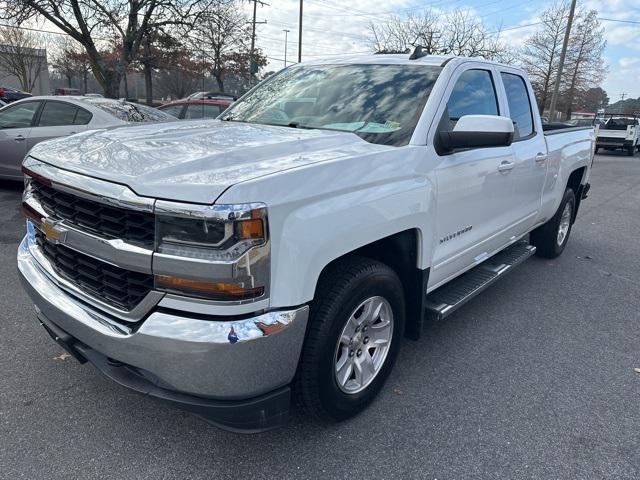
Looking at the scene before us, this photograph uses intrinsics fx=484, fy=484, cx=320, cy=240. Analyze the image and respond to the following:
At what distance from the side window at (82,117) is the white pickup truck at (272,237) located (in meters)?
4.53

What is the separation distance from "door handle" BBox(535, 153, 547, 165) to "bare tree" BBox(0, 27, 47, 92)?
43.9 meters

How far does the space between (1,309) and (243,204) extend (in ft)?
9.91

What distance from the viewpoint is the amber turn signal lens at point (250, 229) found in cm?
182

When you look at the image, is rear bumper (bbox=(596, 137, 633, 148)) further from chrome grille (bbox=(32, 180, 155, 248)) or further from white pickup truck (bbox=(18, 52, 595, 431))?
chrome grille (bbox=(32, 180, 155, 248))

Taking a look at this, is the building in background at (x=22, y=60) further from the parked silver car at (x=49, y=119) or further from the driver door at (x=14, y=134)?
the parked silver car at (x=49, y=119)

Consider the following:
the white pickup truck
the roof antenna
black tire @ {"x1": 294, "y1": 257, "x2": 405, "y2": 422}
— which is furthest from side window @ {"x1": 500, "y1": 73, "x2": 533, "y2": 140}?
black tire @ {"x1": 294, "y1": 257, "x2": 405, "y2": 422}

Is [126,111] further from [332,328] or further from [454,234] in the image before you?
[332,328]

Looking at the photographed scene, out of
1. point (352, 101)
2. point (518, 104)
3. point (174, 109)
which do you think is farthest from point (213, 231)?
point (174, 109)

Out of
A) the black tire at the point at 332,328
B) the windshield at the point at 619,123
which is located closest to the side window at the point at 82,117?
the black tire at the point at 332,328

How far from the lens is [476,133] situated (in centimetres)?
272

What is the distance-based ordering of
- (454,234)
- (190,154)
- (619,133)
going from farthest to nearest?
(619,133) → (454,234) → (190,154)

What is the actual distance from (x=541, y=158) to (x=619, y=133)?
2337cm

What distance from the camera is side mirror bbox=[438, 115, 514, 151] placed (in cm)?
274

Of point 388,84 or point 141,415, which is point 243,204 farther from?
point 388,84
